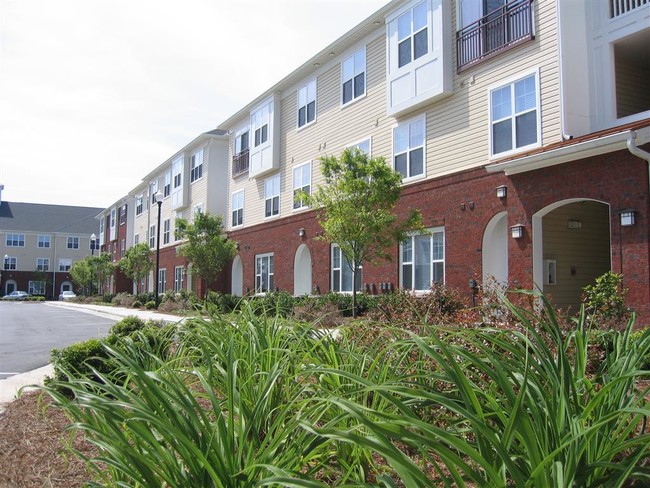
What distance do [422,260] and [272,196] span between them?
36.9 feet

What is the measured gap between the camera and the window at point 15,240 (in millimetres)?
76625

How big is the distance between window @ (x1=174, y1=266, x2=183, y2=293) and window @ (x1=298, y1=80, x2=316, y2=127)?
1709cm

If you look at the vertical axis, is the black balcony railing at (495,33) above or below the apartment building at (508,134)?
above

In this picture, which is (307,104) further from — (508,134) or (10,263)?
(10,263)

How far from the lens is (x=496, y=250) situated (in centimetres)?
1530

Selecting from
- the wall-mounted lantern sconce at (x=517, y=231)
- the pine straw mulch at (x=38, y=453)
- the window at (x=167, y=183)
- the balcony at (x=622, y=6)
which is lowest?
the pine straw mulch at (x=38, y=453)

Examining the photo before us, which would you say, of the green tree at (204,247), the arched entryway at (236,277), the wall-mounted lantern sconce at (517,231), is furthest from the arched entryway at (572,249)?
the arched entryway at (236,277)

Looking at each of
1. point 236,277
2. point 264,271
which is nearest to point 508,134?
point 264,271

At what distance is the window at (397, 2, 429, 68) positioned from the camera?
56.5 ft

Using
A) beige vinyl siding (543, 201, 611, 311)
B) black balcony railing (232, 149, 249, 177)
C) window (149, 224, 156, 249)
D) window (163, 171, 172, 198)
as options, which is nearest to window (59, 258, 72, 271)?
window (149, 224, 156, 249)

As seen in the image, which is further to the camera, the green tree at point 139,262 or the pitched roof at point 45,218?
the pitched roof at point 45,218

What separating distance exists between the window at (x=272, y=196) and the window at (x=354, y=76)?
6.23 metres

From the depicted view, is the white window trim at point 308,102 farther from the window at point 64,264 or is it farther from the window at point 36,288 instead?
the window at point 64,264

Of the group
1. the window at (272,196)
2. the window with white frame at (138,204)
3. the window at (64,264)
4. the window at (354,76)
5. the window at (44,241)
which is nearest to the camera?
the window at (354,76)
